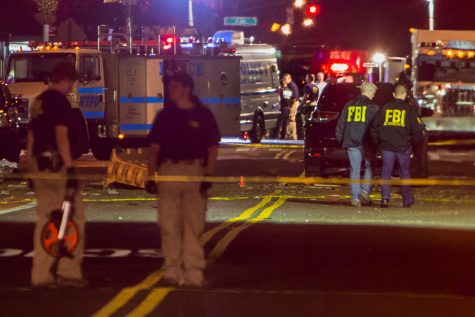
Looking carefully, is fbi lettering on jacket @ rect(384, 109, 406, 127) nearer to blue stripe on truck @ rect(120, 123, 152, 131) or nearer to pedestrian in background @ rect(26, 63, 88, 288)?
pedestrian in background @ rect(26, 63, 88, 288)

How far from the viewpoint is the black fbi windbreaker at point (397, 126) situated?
1662 centimetres

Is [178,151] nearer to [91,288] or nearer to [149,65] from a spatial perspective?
[91,288]

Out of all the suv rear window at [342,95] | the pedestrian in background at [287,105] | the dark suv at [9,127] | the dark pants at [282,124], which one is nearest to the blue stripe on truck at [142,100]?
the dark suv at [9,127]

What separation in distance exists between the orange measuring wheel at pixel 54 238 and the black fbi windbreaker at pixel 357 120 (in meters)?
7.38

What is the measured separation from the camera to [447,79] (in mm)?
36219

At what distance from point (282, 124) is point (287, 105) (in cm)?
84

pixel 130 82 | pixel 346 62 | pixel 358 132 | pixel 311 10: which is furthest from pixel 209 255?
pixel 346 62

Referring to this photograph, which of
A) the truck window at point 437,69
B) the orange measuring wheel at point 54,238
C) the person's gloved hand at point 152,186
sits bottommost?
the orange measuring wheel at point 54,238

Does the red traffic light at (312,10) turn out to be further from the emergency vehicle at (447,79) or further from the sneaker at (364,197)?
the sneaker at (364,197)

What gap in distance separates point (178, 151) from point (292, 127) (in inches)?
982

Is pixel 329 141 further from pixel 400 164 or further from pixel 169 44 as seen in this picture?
pixel 169 44

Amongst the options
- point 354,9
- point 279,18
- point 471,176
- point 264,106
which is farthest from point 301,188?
point 354,9

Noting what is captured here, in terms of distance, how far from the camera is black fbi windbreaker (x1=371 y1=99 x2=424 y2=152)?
1662cm

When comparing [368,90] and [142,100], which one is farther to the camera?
[142,100]
